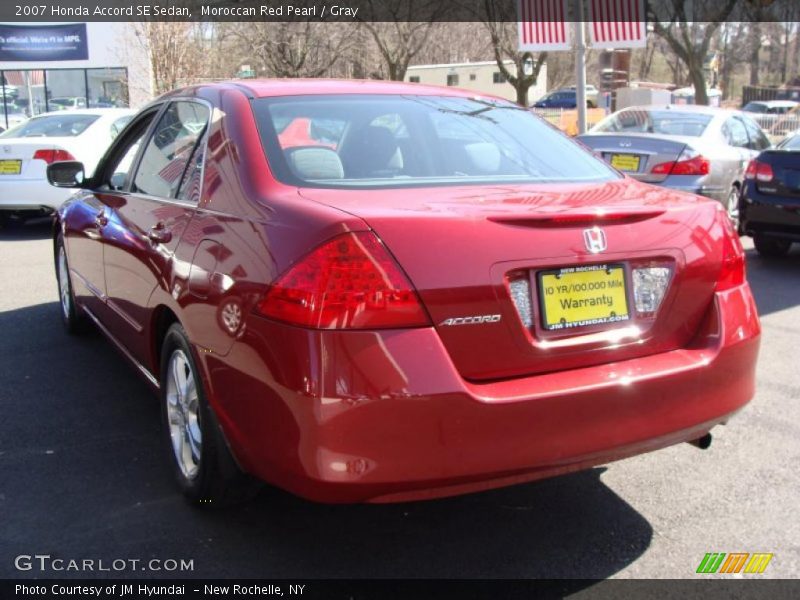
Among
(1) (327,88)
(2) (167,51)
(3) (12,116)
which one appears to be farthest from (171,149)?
(3) (12,116)

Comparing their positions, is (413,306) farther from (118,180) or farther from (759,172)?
(759,172)

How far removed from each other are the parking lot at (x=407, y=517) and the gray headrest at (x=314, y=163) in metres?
1.29

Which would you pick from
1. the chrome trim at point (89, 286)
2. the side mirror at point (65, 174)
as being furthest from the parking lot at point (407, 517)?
the side mirror at point (65, 174)

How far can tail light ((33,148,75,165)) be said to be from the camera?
33.8ft

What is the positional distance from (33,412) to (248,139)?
6.97 ft

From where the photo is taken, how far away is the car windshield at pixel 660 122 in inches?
395

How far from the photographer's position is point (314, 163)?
316cm

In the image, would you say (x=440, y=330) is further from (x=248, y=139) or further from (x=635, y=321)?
(x=248, y=139)

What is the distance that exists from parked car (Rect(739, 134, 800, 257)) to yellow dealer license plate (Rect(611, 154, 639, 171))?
1100mm

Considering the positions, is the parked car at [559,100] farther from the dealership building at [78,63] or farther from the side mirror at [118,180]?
the side mirror at [118,180]

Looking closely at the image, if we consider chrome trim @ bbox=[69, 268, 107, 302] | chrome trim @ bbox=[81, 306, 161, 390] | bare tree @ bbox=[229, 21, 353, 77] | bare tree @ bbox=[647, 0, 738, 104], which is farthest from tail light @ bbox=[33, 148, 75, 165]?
bare tree @ bbox=[647, 0, 738, 104]

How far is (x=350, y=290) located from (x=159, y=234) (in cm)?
139

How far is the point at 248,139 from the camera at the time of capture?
317 centimetres

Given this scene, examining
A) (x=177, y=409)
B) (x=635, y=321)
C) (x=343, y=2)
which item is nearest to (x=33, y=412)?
→ (x=177, y=409)
